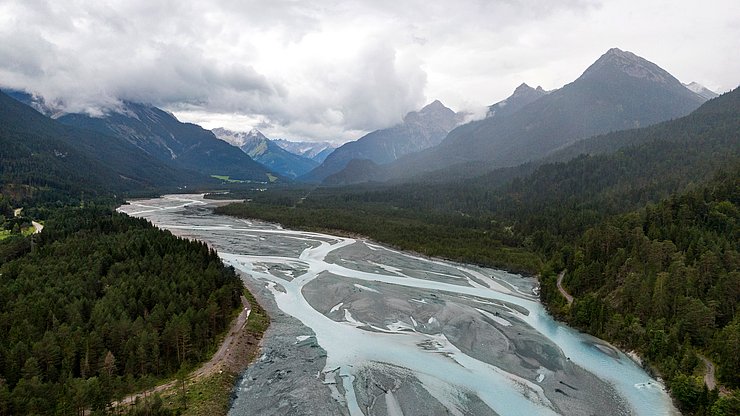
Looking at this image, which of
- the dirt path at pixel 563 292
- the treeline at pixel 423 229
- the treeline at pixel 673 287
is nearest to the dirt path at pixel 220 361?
the treeline at pixel 673 287

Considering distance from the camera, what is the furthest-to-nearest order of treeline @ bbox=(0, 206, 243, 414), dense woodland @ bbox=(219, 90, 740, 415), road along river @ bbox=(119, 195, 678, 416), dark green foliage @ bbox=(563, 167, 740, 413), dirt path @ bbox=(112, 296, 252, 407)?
1. dense woodland @ bbox=(219, 90, 740, 415)
2. dark green foliage @ bbox=(563, 167, 740, 413)
3. road along river @ bbox=(119, 195, 678, 416)
4. dirt path @ bbox=(112, 296, 252, 407)
5. treeline @ bbox=(0, 206, 243, 414)

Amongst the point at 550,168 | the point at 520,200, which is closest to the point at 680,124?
the point at 550,168

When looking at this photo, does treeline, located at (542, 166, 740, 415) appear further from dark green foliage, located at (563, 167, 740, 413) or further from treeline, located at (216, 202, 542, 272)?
treeline, located at (216, 202, 542, 272)

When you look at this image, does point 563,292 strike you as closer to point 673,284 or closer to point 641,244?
point 641,244

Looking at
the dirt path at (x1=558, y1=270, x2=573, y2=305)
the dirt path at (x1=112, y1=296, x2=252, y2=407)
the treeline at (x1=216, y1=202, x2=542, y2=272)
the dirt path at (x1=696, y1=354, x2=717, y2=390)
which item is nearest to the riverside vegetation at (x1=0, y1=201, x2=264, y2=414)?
the dirt path at (x1=112, y1=296, x2=252, y2=407)

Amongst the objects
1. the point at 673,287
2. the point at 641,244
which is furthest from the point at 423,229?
the point at 673,287
